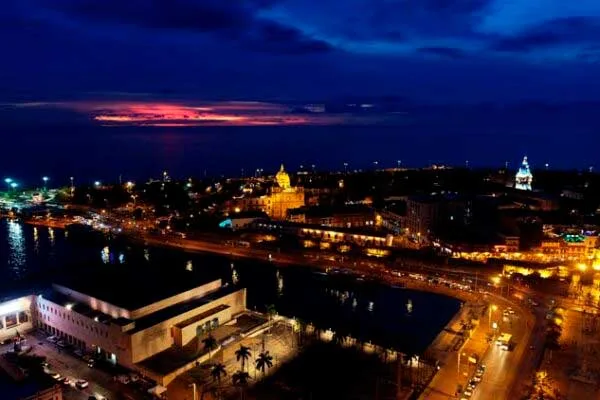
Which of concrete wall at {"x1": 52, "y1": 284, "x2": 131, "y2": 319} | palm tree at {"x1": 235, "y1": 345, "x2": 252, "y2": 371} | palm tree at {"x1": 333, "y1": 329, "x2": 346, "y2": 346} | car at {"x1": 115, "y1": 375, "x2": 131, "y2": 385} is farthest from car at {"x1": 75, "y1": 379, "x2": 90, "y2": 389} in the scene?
palm tree at {"x1": 333, "y1": 329, "x2": 346, "y2": 346}

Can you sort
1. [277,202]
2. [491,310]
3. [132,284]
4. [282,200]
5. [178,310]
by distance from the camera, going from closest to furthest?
[178,310]
[132,284]
[491,310]
[277,202]
[282,200]

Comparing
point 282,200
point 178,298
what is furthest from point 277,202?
point 178,298

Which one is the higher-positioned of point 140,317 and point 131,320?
point 131,320

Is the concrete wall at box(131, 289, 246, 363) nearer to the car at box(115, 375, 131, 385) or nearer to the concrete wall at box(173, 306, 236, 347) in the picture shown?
the concrete wall at box(173, 306, 236, 347)

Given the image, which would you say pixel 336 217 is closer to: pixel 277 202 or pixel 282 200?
pixel 282 200

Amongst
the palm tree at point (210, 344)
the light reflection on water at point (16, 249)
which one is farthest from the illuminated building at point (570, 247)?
the light reflection on water at point (16, 249)

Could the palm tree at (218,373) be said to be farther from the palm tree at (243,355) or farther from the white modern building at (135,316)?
the white modern building at (135,316)
